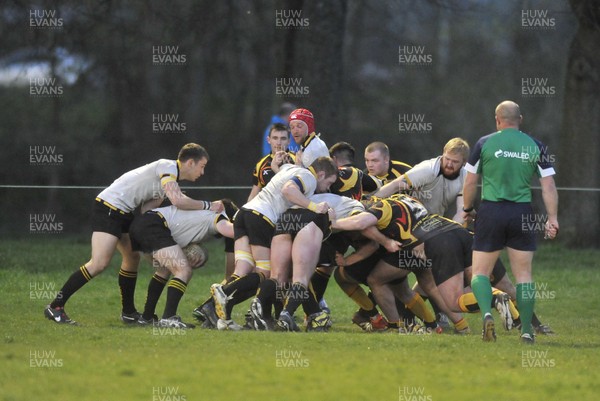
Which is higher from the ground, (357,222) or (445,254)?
(357,222)

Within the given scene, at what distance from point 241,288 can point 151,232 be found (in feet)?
3.71

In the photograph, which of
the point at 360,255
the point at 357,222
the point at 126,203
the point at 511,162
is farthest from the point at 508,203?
the point at 126,203

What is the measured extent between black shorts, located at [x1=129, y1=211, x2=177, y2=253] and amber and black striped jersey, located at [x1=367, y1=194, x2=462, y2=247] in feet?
6.52

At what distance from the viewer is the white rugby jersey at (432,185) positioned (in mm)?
12547

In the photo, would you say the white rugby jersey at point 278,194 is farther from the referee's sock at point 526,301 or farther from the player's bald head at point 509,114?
the referee's sock at point 526,301

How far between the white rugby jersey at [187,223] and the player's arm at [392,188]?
172 cm

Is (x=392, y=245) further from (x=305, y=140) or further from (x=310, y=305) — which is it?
(x=305, y=140)

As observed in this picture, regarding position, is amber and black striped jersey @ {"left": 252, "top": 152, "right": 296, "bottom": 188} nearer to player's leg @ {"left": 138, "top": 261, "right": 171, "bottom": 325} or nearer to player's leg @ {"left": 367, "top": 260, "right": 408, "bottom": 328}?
player's leg @ {"left": 138, "top": 261, "right": 171, "bottom": 325}

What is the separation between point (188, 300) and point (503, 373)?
6.54 m

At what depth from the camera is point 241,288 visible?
445 inches

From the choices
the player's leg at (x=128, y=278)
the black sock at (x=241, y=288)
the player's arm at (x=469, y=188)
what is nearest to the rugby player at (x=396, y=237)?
the player's arm at (x=469, y=188)

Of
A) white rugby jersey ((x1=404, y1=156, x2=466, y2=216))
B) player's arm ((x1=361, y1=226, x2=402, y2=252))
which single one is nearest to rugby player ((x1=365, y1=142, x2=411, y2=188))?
white rugby jersey ((x1=404, y1=156, x2=466, y2=216))

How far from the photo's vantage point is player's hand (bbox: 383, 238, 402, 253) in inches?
444

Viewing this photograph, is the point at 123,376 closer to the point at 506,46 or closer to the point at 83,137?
the point at 83,137
